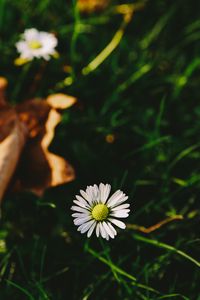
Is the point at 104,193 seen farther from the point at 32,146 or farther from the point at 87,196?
the point at 32,146

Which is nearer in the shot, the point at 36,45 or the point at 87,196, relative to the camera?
the point at 87,196

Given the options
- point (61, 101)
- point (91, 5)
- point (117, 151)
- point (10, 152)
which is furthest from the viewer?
point (91, 5)

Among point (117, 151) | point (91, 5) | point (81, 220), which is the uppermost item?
point (91, 5)

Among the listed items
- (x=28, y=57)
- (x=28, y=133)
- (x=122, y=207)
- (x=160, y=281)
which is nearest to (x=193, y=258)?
(x=160, y=281)

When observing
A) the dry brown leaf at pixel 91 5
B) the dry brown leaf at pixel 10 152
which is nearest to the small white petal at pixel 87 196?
the dry brown leaf at pixel 10 152

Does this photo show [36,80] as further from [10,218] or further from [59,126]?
[10,218]

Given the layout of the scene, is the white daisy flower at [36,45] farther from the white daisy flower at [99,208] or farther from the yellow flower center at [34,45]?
the white daisy flower at [99,208]

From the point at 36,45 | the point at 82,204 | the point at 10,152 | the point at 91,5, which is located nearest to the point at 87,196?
the point at 82,204
